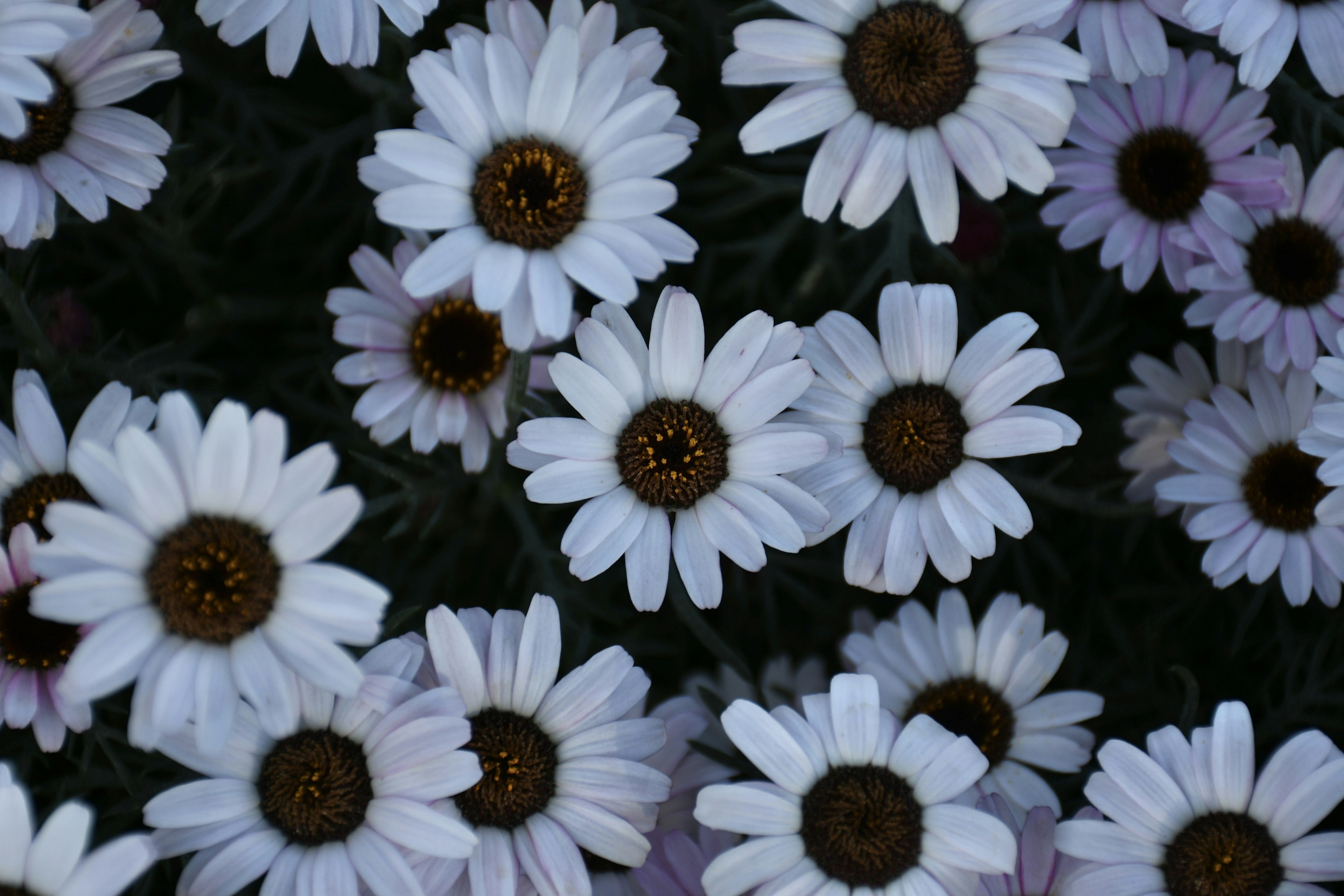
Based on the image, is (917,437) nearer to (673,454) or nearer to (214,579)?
(673,454)

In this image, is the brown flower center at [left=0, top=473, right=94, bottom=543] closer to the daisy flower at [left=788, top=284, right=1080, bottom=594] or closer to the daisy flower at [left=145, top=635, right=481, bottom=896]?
the daisy flower at [left=145, top=635, right=481, bottom=896]

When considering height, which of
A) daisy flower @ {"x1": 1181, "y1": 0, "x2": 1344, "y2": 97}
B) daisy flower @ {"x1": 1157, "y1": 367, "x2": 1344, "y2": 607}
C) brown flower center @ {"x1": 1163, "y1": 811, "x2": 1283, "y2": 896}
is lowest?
brown flower center @ {"x1": 1163, "y1": 811, "x2": 1283, "y2": 896}

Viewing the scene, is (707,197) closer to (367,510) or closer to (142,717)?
(367,510)

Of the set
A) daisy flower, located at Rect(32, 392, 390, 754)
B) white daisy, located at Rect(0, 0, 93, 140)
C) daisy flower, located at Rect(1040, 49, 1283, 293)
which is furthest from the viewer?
daisy flower, located at Rect(1040, 49, 1283, 293)

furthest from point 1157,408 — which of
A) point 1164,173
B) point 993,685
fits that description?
point 993,685

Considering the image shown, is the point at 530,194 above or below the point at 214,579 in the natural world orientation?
above

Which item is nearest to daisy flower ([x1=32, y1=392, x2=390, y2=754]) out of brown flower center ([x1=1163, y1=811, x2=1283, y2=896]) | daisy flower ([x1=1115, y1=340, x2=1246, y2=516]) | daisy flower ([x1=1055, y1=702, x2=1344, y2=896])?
daisy flower ([x1=1055, y1=702, x2=1344, y2=896])

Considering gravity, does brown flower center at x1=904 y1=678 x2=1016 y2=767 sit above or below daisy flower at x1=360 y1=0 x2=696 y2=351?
below

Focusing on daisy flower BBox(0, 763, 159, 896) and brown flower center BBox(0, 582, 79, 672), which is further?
brown flower center BBox(0, 582, 79, 672)
